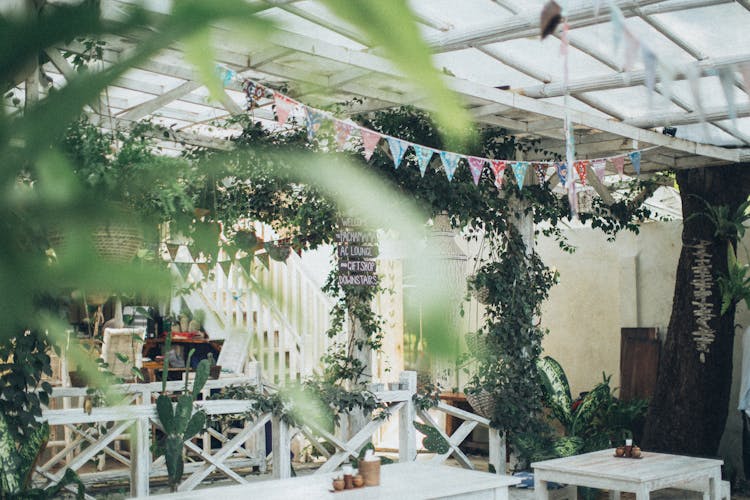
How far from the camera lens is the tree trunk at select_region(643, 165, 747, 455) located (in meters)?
7.87

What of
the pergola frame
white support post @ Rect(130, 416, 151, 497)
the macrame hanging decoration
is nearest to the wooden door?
the macrame hanging decoration

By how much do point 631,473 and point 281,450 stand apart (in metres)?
2.11

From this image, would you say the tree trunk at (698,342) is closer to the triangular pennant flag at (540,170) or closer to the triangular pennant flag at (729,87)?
the triangular pennant flag at (540,170)

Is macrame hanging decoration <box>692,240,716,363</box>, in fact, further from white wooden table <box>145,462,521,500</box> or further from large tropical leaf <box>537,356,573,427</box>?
white wooden table <box>145,462,521,500</box>

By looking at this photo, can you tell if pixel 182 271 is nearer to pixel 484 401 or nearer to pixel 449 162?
pixel 449 162

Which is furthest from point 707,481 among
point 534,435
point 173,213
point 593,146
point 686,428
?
point 173,213

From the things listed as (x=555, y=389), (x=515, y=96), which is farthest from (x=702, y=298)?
(x=515, y=96)

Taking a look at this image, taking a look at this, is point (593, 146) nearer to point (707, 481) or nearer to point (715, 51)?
point (715, 51)

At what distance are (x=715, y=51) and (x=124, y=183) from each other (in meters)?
5.69

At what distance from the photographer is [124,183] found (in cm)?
29

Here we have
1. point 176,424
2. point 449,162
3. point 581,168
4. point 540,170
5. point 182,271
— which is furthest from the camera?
point 540,170

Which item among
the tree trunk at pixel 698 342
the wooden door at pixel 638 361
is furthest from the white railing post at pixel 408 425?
the wooden door at pixel 638 361

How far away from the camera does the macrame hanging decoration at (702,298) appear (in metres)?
7.90

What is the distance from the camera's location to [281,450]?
18.7ft
